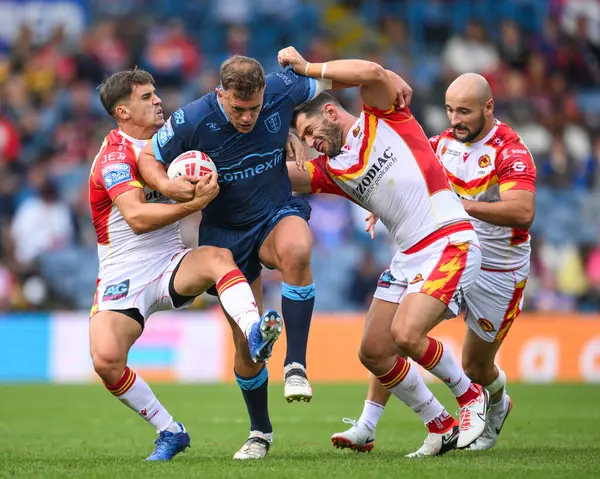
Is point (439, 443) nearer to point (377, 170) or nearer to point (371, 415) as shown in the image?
point (371, 415)

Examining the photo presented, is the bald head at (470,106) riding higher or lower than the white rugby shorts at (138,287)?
higher

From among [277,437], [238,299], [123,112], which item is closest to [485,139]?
[238,299]

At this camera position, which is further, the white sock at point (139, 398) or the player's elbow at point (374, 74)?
the white sock at point (139, 398)

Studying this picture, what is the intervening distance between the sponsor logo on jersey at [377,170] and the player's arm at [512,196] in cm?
73

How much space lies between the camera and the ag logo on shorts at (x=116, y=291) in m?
8.33

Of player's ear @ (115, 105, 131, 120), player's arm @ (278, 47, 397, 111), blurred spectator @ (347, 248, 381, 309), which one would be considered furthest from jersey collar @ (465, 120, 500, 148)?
blurred spectator @ (347, 248, 381, 309)

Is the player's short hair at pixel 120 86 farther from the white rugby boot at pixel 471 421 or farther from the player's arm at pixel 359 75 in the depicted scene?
the white rugby boot at pixel 471 421

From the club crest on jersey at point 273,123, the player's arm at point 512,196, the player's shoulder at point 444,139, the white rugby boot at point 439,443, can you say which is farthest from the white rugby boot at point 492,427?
the club crest on jersey at point 273,123

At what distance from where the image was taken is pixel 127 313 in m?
8.30

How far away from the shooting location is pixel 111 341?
26.4ft

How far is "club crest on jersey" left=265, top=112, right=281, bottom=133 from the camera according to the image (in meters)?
8.20

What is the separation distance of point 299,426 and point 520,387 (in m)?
5.70

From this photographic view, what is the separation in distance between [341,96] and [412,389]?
12789 millimetres

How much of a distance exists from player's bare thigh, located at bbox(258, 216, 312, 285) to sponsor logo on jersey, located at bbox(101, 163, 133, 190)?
46.5 inches
